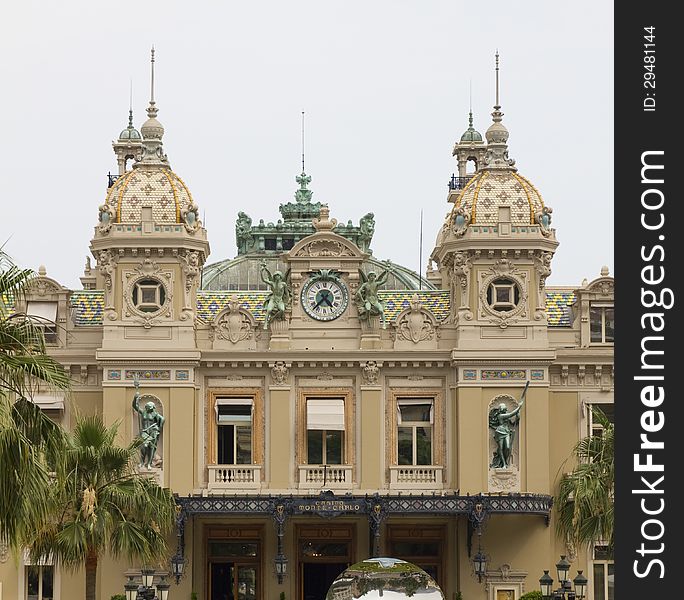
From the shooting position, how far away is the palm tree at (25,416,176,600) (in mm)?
51469

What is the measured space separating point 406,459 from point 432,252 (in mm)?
10561

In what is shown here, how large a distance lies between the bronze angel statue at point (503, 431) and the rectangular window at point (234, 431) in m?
8.21

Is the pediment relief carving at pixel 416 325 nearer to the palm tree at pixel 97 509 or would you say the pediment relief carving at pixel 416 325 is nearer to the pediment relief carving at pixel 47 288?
the pediment relief carving at pixel 47 288

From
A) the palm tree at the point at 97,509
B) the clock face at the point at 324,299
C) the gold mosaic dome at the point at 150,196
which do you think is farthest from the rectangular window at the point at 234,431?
the palm tree at the point at 97,509

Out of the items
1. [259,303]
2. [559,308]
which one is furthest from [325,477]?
[559,308]

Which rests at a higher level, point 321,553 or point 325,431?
point 325,431

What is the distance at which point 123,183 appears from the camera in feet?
226

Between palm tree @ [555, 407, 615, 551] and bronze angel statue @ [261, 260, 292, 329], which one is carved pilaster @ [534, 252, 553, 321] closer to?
bronze angel statue @ [261, 260, 292, 329]

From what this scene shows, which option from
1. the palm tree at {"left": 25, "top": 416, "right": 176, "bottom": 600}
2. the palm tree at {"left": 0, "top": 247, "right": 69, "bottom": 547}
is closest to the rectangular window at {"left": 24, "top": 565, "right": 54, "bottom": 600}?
the palm tree at {"left": 25, "top": 416, "right": 176, "bottom": 600}

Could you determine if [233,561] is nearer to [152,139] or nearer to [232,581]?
[232,581]

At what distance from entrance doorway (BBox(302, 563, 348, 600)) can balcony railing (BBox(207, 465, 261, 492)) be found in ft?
11.4

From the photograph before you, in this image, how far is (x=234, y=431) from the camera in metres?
68.6

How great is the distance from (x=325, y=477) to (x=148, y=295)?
854cm
